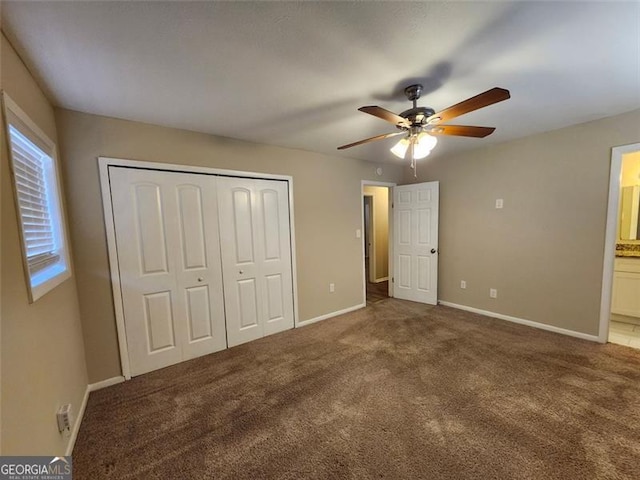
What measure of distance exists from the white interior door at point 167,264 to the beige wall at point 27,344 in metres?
0.59

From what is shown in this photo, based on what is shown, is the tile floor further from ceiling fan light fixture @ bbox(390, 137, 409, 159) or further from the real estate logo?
the real estate logo

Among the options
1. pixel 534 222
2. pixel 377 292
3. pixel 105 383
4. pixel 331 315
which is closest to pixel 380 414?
pixel 331 315

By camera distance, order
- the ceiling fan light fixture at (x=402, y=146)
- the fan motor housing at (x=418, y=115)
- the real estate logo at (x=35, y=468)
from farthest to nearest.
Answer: the ceiling fan light fixture at (x=402, y=146) → the fan motor housing at (x=418, y=115) → the real estate logo at (x=35, y=468)

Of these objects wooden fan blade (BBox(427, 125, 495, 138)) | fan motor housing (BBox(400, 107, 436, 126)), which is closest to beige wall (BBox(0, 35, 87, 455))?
fan motor housing (BBox(400, 107, 436, 126))

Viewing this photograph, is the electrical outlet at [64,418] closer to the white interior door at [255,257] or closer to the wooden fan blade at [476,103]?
the white interior door at [255,257]

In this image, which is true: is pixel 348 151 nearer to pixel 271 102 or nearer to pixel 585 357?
pixel 271 102

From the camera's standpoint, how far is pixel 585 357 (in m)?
2.48

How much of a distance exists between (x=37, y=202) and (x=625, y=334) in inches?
219

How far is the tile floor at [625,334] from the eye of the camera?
2.76m

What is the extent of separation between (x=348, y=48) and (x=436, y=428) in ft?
7.79

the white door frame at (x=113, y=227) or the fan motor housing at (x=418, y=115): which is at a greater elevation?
the fan motor housing at (x=418, y=115)

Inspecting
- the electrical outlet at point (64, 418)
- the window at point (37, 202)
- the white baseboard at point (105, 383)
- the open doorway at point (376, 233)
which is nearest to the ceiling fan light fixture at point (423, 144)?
the window at point (37, 202)

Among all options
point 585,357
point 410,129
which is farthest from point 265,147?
point 585,357

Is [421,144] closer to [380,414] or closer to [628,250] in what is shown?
[380,414]
